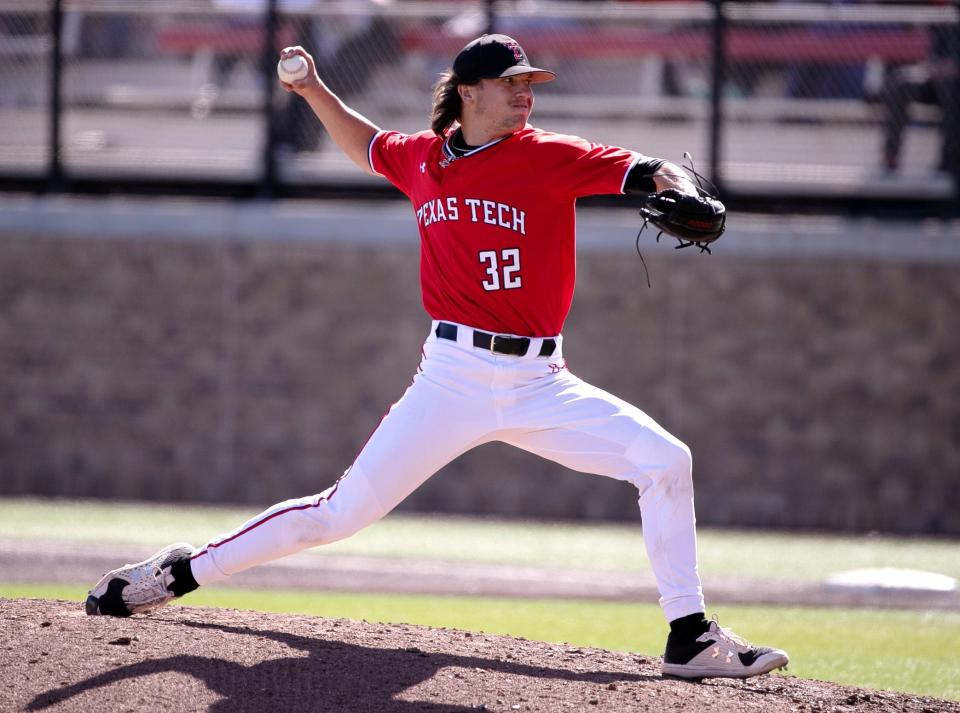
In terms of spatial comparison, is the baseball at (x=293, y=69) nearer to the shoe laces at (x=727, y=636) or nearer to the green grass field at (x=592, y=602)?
the shoe laces at (x=727, y=636)

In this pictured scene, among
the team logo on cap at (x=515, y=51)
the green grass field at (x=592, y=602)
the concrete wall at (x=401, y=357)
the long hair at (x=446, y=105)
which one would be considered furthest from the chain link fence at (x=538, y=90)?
the team logo on cap at (x=515, y=51)

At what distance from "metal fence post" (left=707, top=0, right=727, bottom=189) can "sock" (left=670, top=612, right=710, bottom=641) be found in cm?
724

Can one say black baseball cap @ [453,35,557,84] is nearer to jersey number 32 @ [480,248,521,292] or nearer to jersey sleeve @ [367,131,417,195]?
jersey sleeve @ [367,131,417,195]

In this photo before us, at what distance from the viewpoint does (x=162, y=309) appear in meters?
12.1

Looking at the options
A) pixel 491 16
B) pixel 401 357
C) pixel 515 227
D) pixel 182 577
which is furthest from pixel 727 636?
pixel 491 16

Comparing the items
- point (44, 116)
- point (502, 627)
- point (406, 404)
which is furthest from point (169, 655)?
point (44, 116)

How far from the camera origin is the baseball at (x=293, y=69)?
18.1 feet

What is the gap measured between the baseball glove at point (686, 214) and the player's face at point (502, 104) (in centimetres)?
70

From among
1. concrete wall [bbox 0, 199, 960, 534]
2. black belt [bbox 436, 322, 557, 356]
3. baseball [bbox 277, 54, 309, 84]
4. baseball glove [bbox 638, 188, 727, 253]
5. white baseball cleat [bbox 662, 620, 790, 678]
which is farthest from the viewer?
concrete wall [bbox 0, 199, 960, 534]

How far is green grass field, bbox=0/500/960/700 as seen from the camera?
6.60 meters

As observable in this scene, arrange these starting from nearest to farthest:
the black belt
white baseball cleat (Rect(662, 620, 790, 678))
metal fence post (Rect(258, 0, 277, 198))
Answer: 1. white baseball cleat (Rect(662, 620, 790, 678))
2. the black belt
3. metal fence post (Rect(258, 0, 277, 198))

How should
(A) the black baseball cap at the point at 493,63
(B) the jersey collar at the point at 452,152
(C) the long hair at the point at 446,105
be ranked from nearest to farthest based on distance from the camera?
1. (A) the black baseball cap at the point at 493,63
2. (B) the jersey collar at the point at 452,152
3. (C) the long hair at the point at 446,105

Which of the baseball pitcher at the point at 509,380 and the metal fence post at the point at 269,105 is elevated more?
the metal fence post at the point at 269,105

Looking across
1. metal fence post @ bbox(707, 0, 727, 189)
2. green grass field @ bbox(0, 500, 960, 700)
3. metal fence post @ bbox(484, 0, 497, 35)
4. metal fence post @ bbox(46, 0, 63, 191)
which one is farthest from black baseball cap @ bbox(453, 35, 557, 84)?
metal fence post @ bbox(46, 0, 63, 191)
